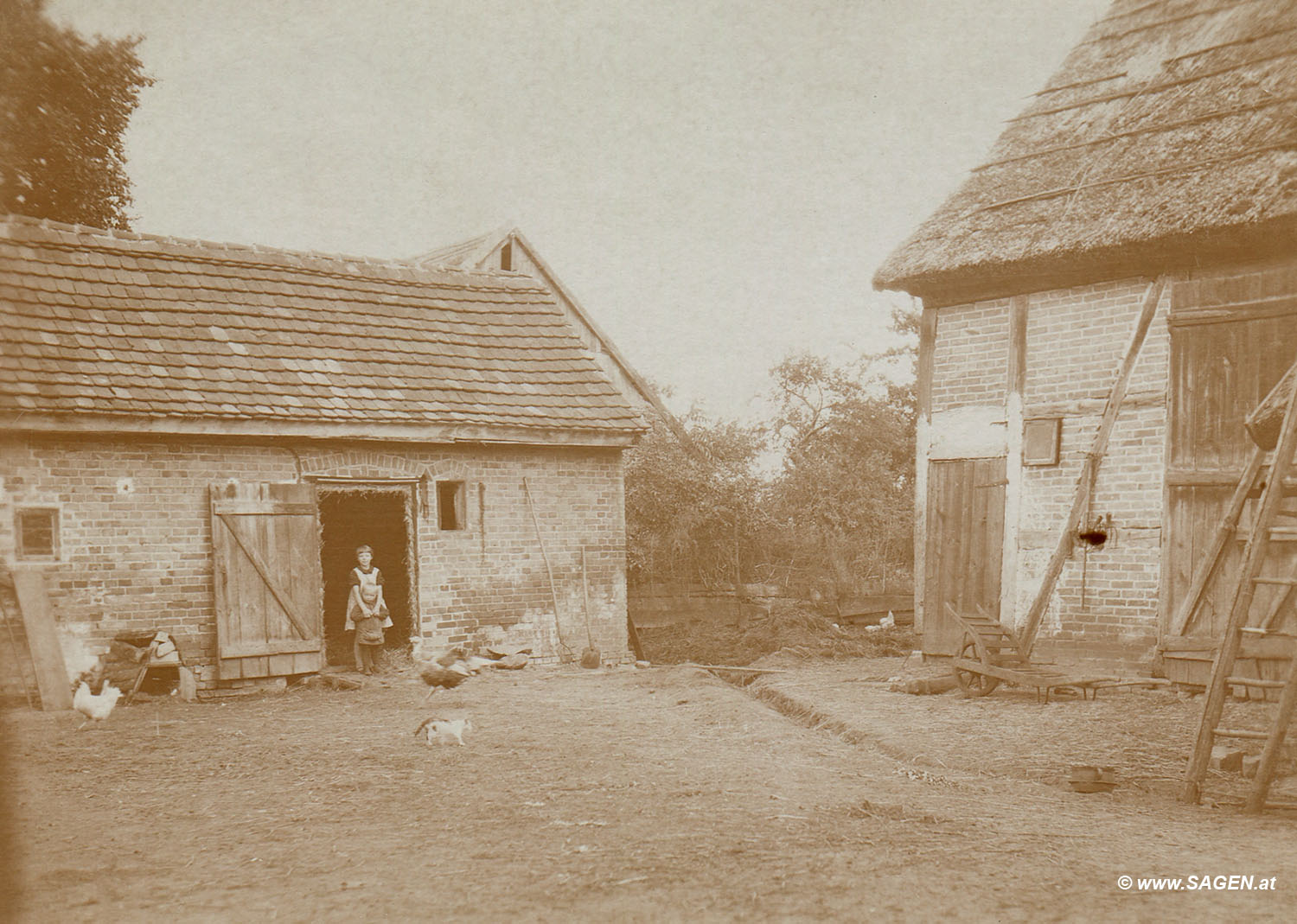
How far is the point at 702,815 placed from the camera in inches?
235

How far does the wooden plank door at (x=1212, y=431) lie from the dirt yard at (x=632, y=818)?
3.50 feet

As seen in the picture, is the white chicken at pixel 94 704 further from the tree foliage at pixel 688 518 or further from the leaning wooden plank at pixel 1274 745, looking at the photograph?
the tree foliage at pixel 688 518

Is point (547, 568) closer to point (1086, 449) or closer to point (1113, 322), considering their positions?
point (1086, 449)

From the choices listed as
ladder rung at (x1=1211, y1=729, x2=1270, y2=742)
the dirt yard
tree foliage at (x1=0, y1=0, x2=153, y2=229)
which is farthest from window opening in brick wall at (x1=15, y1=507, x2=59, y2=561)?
ladder rung at (x1=1211, y1=729, x2=1270, y2=742)

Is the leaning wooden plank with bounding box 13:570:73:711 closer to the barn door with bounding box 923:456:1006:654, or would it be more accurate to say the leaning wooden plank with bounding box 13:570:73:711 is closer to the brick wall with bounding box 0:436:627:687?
the brick wall with bounding box 0:436:627:687

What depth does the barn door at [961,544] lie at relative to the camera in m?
10.8

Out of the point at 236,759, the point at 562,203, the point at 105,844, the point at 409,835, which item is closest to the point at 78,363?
the point at 236,759

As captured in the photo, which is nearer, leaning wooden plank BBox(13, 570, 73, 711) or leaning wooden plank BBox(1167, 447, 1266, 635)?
leaning wooden plank BBox(1167, 447, 1266, 635)

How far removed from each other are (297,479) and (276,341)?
1.73 metres

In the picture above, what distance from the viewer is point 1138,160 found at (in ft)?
32.8

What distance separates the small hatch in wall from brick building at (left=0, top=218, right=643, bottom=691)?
4.87 m

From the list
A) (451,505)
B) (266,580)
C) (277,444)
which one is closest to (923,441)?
(451,505)

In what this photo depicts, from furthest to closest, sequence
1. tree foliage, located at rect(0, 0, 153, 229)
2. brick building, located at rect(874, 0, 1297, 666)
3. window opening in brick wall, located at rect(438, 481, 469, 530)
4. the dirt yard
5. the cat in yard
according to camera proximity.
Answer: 1. window opening in brick wall, located at rect(438, 481, 469, 530)
2. brick building, located at rect(874, 0, 1297, 666)
3. the cat in yard
4. tree foliage, located at rect(0, 0, 153, 229)
5. the dirt yard

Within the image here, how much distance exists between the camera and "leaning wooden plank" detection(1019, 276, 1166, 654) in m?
9.80
